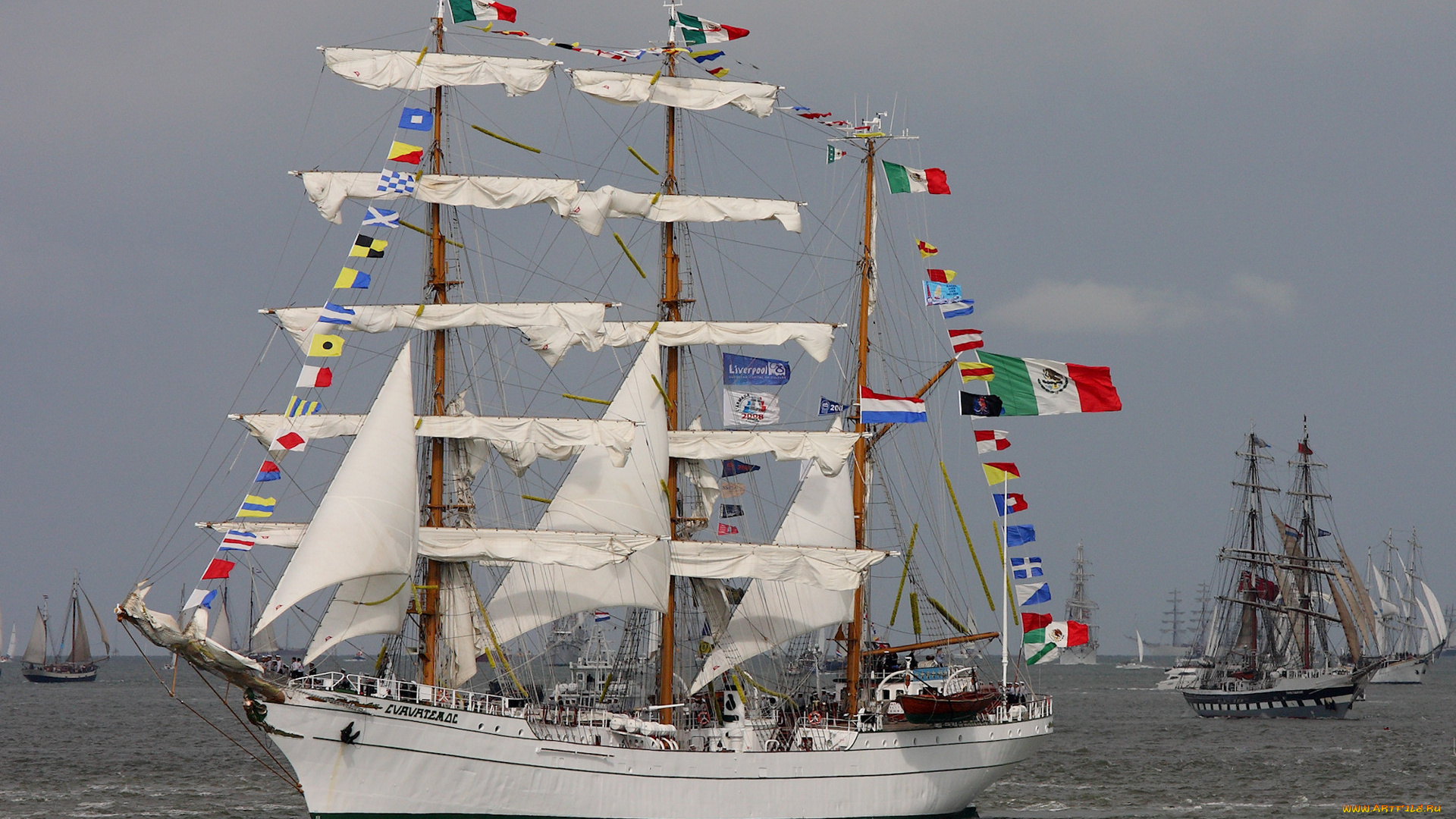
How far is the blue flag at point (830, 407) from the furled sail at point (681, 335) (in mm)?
1770

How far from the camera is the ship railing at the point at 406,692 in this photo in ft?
136

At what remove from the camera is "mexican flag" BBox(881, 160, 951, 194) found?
54938 mm

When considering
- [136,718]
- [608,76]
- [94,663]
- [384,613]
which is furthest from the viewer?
[94,663]

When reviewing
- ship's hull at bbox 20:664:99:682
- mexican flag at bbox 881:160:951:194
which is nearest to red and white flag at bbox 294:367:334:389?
mexican flag at bbox 881:160:951:194

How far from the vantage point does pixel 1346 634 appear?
117812 mm

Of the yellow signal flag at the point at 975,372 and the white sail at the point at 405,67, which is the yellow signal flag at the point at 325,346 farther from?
the yellow signal flag at the point at 975,372

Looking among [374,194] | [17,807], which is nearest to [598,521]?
[374,194]

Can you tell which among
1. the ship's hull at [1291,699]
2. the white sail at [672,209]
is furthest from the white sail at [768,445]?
the ship's hull at [1291,699]

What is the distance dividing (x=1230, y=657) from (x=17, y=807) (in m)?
89.6

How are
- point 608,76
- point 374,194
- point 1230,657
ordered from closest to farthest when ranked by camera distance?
1. point 374,194
2. point 608,76
3. point 1230,657

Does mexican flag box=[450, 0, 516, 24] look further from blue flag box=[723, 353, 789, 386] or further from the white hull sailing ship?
blue flag box=[723, 353, 789, 386]

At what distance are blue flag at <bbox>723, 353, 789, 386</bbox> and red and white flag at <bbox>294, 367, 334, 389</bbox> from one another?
13234 millimetres

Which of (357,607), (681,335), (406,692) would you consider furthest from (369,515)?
(681,335)

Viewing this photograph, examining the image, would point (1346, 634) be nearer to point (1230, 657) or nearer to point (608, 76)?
point (1230, 657)
